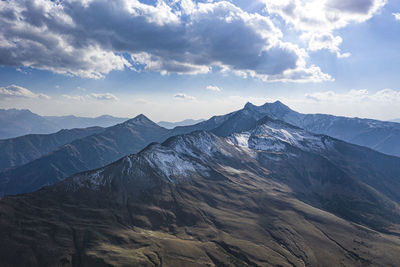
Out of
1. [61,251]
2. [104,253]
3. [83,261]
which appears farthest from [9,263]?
[104,253]

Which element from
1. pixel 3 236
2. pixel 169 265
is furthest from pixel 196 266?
pixel 3 236

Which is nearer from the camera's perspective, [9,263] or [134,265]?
[9,263]

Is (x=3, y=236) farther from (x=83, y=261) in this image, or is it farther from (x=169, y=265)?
(x=169, y=265)

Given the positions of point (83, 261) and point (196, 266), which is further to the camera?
point (196, 266)

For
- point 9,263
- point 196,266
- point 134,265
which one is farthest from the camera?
point 196,266

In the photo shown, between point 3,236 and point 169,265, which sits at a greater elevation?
point 3,236

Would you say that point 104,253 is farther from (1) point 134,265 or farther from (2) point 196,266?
(2) point 196,266

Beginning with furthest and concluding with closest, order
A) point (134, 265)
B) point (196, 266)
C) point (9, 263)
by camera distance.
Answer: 1. point (196, 266)
2. point (134, 265)
3. point (9, 263)

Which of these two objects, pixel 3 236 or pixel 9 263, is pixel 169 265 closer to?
pixel 9 263
